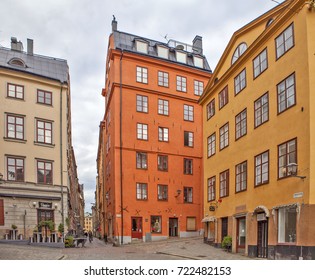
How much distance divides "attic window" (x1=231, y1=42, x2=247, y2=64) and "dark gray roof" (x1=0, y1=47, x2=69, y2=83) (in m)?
7.14

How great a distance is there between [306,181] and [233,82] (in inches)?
264

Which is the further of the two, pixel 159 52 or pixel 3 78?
pixel 159 52

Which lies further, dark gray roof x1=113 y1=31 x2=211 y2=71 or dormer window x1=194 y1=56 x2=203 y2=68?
dormer window x1=194 y1=56 x2=203 y2=68

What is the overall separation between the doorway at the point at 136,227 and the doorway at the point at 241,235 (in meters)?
8.91

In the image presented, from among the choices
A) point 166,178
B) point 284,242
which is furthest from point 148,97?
point 284,242

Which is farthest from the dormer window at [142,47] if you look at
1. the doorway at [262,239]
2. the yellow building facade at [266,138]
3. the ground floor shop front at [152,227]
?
the doorway at [262,239]

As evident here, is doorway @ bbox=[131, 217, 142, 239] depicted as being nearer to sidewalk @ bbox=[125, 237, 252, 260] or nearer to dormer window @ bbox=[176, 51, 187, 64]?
sidewalk @ bbox=[125, 237, 252, 260]

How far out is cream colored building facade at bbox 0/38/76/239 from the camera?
12320 millimetres

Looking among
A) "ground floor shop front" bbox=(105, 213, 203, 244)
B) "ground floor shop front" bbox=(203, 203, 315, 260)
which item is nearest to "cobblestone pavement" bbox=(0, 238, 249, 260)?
"ground floor shop front" bbox=(203, 203, 315, 260)

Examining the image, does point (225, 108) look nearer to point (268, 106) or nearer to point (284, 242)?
point (268, 106)

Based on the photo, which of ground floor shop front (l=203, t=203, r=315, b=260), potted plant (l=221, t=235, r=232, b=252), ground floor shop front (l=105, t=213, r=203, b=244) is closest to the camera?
ground floor shop front (l=203, t=203, r=315, b=260)

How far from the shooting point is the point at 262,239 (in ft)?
43.9

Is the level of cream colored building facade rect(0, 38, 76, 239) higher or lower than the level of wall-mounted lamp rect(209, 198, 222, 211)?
higher
